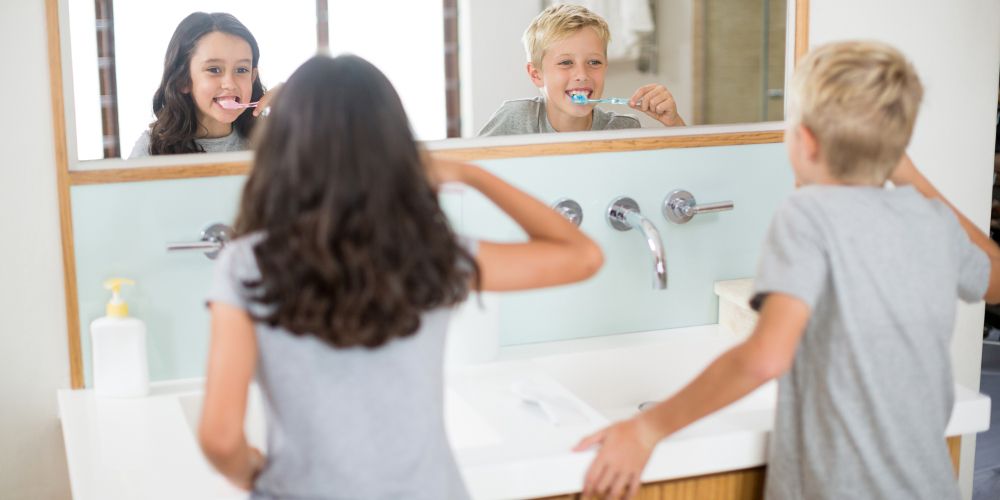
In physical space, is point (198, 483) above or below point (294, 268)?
below

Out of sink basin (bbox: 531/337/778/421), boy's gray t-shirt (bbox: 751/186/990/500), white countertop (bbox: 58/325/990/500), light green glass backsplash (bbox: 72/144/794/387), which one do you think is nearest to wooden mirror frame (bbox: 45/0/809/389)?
light green glass backsplash (bbox: 72/144/794/387)

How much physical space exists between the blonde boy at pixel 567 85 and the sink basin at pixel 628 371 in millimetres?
401

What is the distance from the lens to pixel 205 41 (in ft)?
4.03

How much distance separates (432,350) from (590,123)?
79cm

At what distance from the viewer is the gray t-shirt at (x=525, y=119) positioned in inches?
53.7

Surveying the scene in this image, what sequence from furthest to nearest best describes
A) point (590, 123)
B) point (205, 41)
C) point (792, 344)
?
point (590, 123) → point (205, 41) → point (792, 344)

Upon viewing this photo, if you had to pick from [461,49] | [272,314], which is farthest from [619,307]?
[272,314]

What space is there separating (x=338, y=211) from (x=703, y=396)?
1.56 feet

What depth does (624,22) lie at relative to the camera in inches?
55.4

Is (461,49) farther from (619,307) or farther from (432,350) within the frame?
(432,350)

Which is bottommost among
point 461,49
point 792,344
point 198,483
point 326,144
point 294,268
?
point 198,483

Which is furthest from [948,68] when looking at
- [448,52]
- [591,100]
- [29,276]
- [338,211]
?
[29,276]

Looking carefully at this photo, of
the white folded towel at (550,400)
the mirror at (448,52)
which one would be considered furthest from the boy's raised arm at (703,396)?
the mirror at (448,52)

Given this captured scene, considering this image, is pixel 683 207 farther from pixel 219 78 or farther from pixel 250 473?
pixel 250 473
